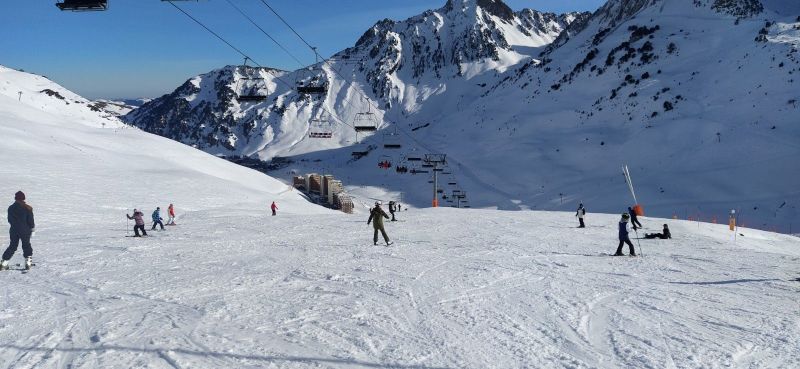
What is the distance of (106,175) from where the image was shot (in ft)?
128

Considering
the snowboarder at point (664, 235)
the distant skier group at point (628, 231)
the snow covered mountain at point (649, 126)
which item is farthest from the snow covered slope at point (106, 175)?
the snowboarder at point (664, 235)

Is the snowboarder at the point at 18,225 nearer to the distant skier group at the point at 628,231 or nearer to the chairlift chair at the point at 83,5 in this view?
the chairlift chair at the point at 83,5

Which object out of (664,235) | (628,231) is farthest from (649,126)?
(628,231)

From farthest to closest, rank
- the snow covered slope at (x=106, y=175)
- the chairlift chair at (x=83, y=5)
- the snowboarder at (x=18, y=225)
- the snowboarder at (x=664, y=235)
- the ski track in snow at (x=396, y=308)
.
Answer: the snow covered slope at (x=106, y=175), the snowboarder at (x=664, y=235), the chairlift chair at (x=83, y=5), the snowboarder at (x=18, y=225), the ski track in snow at (x=396, y=308)

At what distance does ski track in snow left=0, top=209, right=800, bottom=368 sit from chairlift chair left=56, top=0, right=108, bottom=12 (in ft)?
21.1

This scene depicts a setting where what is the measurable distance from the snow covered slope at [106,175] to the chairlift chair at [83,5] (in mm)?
12583

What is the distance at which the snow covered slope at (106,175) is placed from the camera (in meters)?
29.5

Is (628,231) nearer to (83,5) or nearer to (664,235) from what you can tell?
(664,235)

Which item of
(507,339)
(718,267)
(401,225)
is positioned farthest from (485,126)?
(507,339)

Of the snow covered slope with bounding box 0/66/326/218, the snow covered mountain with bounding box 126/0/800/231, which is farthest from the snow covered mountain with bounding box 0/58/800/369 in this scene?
the snow covered mountain with bounding box 126/0/800/231

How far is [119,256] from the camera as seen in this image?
15094mm

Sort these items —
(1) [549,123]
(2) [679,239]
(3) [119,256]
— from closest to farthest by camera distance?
(3) [119,256], (2) [679,239], (1) [549,123]

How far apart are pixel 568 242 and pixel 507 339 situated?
12709mm

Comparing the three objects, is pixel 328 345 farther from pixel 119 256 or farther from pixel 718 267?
pixel 718 267
